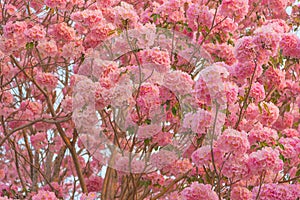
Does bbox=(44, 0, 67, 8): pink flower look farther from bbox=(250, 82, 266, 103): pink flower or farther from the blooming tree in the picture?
bbox=(250, 82, 266, 103): pink flower

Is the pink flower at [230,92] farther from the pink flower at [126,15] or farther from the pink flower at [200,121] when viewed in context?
the pink flower at [126,15]

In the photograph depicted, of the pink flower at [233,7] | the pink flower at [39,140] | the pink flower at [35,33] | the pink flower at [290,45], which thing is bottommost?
the pink flower at [290,45]

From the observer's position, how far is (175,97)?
10.9 ft

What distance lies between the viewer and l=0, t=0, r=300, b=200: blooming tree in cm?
320

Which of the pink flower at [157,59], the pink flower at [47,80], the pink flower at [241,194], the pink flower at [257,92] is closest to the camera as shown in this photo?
the pink flower at [157,59]

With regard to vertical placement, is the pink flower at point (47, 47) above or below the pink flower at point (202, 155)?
above

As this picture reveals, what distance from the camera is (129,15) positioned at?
3549mm

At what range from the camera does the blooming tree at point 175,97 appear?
3199 mm

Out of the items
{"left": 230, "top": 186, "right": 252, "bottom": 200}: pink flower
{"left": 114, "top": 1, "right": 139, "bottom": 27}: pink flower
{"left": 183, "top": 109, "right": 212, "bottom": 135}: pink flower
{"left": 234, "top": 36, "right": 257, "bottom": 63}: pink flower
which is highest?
{"left": 114, "top": 1, "right": 139, "bottom": 27}: pink flower

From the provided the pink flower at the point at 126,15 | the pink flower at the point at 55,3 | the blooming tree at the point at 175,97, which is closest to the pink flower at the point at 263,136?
the blooming tree at the point at 175,97

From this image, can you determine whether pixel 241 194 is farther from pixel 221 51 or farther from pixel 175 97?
pixel 221 51

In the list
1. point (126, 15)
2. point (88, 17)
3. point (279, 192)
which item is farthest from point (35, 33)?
point (279, 192)

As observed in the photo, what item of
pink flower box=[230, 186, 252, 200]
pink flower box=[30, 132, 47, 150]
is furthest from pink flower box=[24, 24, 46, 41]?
pink flower box=[230, 186, 252, 200]

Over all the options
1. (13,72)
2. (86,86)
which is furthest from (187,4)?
(13,72)
